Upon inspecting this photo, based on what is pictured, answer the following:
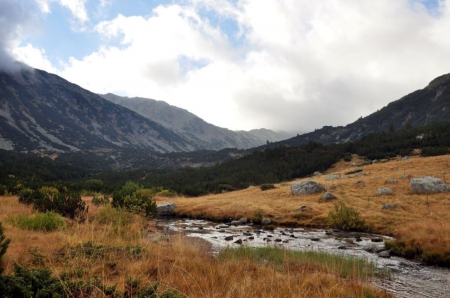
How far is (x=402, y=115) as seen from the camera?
477 feet

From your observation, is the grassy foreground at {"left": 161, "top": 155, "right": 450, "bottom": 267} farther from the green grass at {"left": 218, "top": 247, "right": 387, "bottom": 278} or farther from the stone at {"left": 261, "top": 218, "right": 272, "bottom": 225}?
the green grass at {"left": 218, "top": 247, "right": 387, "bottom": 278}

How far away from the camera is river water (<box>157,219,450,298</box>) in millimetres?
8935

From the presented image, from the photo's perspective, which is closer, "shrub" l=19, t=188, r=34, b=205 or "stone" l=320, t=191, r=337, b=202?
"shrub" l=19, t=188, r=34, b=205

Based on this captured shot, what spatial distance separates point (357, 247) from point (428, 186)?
16540mm

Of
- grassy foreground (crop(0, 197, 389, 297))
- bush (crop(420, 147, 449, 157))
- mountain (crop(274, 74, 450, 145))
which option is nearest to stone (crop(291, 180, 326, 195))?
grassy foreground (crop(0, 197, 389, 297))

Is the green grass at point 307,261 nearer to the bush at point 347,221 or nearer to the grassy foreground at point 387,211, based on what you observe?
the grassy foreground at point 387,211

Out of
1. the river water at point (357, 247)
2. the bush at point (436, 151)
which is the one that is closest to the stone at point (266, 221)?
the river water at point (357, 247)

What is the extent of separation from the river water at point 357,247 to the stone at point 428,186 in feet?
39.7

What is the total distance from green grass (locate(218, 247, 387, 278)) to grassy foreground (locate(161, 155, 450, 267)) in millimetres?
4782

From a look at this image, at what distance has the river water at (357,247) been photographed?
8.94 m

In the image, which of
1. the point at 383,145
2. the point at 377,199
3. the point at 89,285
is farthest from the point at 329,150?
the point at 89,285

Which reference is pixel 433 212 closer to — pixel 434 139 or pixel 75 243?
pixel 75 243

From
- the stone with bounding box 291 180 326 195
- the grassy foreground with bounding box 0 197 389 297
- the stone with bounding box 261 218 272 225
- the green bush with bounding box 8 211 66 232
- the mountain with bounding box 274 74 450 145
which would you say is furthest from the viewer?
the mountain with bounding box 274 74 450 145

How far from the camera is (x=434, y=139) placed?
54.2 m
